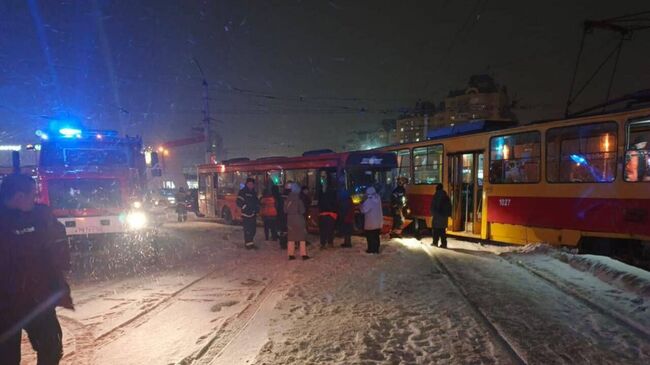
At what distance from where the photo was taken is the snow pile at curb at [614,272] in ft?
21.6

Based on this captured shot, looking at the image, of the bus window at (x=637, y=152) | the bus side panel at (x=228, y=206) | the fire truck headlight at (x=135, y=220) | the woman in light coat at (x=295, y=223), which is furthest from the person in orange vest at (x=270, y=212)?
the bus window at (x=637, y=152)

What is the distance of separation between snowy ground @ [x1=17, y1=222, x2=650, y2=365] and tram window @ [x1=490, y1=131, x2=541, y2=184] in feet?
7.94

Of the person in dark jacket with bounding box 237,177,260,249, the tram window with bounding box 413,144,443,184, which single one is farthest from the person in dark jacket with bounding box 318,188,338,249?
the tram window with bounding box 413,144,443,184

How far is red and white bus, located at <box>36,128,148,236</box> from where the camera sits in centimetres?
1177

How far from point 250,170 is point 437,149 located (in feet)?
26.9

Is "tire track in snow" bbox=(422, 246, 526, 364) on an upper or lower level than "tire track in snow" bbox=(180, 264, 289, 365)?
upper

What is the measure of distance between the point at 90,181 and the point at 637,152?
13624 millimetres

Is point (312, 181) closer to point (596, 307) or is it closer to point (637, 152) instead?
point (637, 152)

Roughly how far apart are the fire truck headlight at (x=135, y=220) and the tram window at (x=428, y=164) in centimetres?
909

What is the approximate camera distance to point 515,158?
38.7 feet

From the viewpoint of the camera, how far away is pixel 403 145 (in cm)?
1602

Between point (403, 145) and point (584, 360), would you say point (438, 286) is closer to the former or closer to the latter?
point (584, 360)

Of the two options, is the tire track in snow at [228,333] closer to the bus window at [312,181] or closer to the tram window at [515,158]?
the tram window at [515,158]

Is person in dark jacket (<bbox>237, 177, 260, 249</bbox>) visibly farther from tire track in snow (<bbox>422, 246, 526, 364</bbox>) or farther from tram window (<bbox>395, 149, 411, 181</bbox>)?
tram window (<bbox>395, 149, 411, 181</bbox>)
